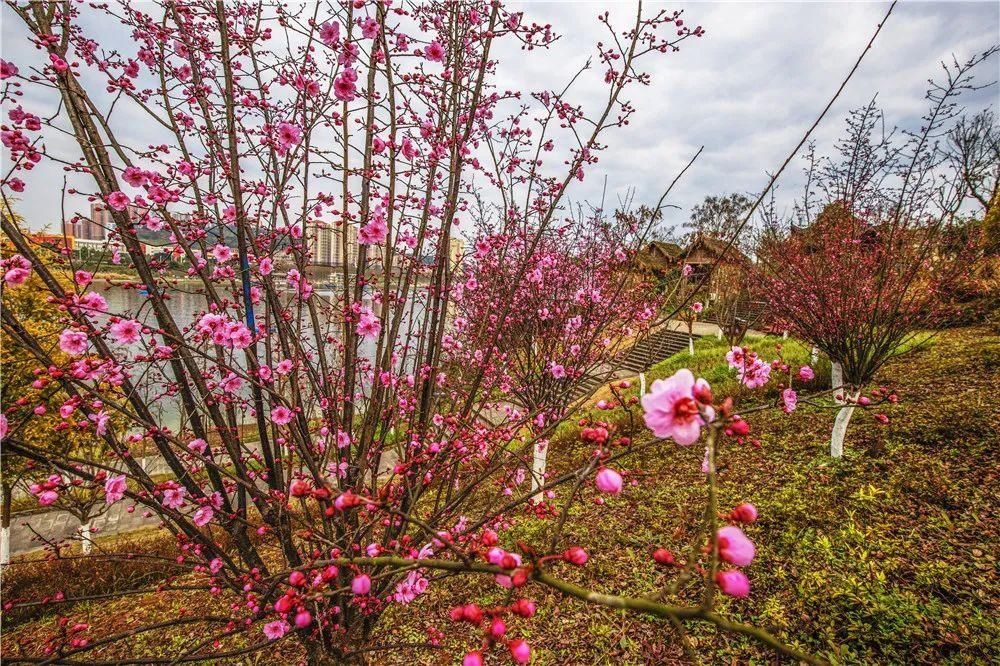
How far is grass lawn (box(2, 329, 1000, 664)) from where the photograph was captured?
10.3 ft

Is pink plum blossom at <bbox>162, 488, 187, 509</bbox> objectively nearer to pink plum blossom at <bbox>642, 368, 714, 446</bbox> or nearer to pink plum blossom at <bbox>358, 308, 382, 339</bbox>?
pink plum blossom at <bbox>358, 308, 382, 339</bbox>

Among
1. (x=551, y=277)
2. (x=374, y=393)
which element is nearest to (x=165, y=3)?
(x=374, y=393)

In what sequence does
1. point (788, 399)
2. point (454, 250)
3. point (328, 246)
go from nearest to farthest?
point (788, 399)
point (328, 246)
point (454, 250)

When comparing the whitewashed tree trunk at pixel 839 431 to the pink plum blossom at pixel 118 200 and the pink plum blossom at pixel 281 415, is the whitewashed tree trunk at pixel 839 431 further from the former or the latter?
the pink plum blossom at pixel 118 200

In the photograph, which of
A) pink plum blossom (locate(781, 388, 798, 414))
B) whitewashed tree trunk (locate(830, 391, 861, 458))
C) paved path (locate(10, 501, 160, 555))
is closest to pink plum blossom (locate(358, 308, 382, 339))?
pink plum blossom (locate(781, 388, 798, 414))

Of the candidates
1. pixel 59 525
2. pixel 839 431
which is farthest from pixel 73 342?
pixel 59 525

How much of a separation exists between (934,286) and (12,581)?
1361 centimetres

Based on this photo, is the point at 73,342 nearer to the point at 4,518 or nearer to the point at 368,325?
the point at 368,325

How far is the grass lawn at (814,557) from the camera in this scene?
3.13 metres

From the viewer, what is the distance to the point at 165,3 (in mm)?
2123

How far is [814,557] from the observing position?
3818 mm

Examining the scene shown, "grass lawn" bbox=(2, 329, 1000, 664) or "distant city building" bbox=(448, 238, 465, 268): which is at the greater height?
"distant city building" bbox=(448, 238, 465, 268)

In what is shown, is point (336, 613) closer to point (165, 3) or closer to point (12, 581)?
point (165, 3)

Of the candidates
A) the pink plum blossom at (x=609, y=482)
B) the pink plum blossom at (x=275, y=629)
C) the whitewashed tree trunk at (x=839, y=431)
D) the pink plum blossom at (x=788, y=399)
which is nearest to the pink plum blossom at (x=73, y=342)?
the pink plum blossom at (x=275, y=629)
